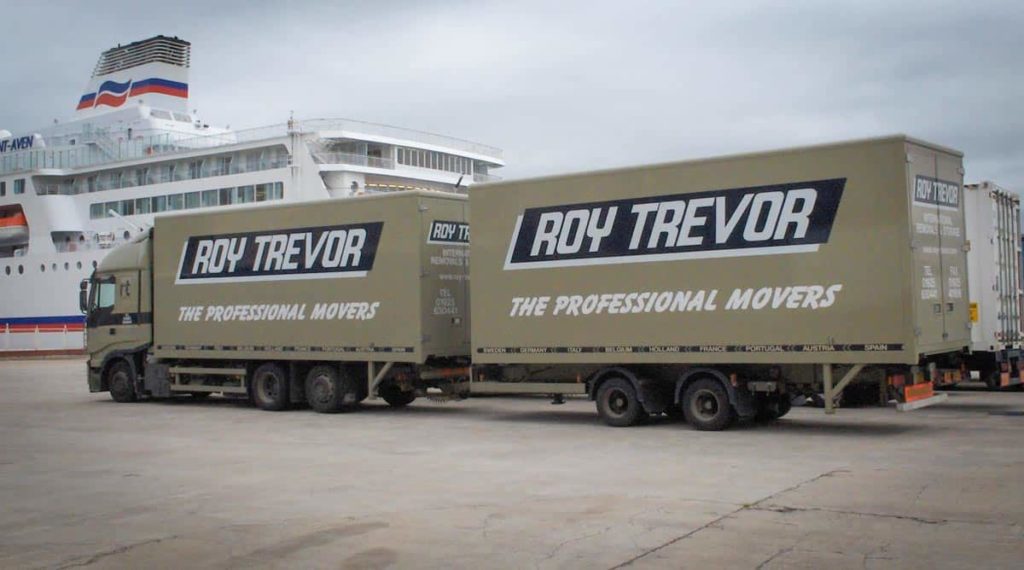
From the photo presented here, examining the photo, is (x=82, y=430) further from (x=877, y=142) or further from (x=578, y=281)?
(x=877, y=142)

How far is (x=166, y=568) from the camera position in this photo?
6320mm

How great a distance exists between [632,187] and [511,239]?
6.54 feet

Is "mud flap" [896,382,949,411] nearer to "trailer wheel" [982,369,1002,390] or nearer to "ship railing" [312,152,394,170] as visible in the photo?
"trailer wheel" [982,369,1002,390]

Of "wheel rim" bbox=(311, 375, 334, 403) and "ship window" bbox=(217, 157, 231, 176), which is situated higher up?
"ship window" bbox=(217, 157, 231, 176)

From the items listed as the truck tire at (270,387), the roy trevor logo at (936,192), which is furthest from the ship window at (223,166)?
A: the roy trevor logo at (936,192)

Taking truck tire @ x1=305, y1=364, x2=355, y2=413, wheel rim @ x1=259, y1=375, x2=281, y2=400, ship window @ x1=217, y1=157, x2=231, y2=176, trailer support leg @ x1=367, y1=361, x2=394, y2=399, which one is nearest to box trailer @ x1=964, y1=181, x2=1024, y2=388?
trailer support leg @ x1=367, y1=361, x2=394, y2=399

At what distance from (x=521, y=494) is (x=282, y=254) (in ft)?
31.3

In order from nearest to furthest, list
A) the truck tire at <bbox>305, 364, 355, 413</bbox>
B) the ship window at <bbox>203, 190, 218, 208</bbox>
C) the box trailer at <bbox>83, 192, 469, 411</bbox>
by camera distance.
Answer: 1. the box trailer at <bbox>83, 192, 469, 411</bbox>
2. the truck tire at <bbox>305, 364, 355, 413</bbox>
3. the ship window at <bbox>203, 190, 218, 208</bbox>

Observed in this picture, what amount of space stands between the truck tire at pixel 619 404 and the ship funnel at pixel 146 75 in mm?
39053

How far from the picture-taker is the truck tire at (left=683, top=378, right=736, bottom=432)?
12.8m

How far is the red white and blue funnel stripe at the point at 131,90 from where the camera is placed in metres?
47.2

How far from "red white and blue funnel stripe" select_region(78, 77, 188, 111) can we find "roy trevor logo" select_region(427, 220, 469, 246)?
35.6 m

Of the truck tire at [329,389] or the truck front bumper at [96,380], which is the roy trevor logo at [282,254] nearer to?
the truck tire at [329,389]

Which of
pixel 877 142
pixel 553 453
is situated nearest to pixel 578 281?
pixel 553 453
